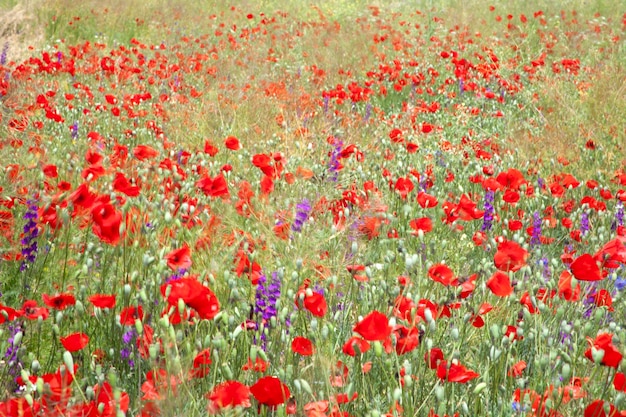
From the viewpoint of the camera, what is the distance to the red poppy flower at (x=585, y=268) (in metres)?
1.78

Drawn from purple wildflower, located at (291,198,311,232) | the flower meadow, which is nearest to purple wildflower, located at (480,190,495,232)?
the flower meadow

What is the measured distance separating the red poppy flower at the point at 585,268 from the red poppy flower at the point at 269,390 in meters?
0.85

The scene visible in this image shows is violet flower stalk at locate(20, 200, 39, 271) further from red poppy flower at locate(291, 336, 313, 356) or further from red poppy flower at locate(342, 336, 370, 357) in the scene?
red poppy flower at locate(342, 336, 370, 357)

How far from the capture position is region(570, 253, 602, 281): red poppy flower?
1.78 metres

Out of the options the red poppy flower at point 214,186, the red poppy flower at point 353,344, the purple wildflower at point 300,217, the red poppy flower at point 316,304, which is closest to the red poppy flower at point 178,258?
the red poppy flower at point 316,304

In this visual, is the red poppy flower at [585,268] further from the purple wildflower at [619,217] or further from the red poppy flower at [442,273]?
the purple wildflower at [619,217]

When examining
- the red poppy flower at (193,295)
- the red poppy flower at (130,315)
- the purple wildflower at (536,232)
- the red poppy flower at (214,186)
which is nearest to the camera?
the red poppy flower at (193,295)

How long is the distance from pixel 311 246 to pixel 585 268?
1139 millimetres

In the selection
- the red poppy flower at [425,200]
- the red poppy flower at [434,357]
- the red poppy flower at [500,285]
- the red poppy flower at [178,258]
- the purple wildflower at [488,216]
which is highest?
the red poppy flower at [178,258]

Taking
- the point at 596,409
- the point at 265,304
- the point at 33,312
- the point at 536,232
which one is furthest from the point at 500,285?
the point at 536,232

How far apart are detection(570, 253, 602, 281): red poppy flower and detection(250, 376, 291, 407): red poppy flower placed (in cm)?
85

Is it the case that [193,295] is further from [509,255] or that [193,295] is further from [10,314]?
[509,255]

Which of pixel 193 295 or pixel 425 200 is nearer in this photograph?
pixel 193 295

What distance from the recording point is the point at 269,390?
1396 mm
